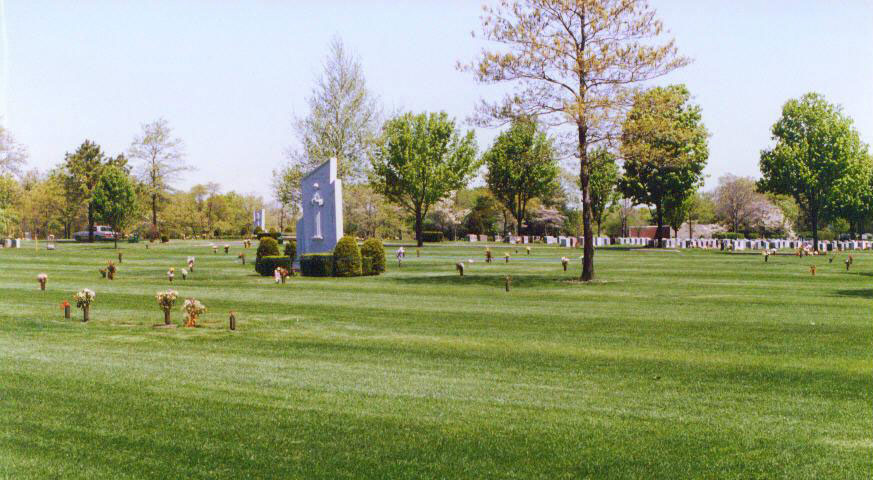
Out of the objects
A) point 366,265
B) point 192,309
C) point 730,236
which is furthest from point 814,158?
point 192,309

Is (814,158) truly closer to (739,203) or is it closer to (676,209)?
(676,209)

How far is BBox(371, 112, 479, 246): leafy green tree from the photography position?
78.0m

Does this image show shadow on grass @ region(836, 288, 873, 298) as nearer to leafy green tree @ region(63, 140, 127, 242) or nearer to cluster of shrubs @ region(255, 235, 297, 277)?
cluster of shrubs @ region(255, 235, 297, 277)

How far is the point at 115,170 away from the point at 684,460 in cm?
8377

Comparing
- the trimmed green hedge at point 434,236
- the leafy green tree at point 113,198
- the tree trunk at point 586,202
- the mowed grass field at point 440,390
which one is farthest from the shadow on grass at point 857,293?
the leafy green tree at point 113,198

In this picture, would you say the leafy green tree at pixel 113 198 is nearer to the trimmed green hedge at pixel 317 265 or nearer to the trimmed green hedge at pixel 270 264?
the trimmed green hedge at pixel 270 264

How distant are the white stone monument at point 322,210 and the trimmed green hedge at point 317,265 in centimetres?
302

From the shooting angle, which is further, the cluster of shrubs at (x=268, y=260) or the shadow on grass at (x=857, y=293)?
the cluster of shrubs at (x=268, y=260)

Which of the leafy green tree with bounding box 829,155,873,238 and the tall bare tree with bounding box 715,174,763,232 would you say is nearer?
the leafy green tree with bounding box 829,155,873,238

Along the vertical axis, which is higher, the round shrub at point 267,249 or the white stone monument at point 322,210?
the white stone monument at point 322,210

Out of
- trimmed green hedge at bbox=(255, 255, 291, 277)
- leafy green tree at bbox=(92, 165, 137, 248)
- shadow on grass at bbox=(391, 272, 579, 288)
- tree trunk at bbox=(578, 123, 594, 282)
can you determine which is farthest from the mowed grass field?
leafy green tree at bbox=(92, 165, 137, 248)

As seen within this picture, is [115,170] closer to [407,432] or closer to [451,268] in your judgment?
[451,268]

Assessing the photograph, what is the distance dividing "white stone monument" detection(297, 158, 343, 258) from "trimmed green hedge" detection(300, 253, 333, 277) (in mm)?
3024

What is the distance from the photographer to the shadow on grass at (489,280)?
33.6 metres
